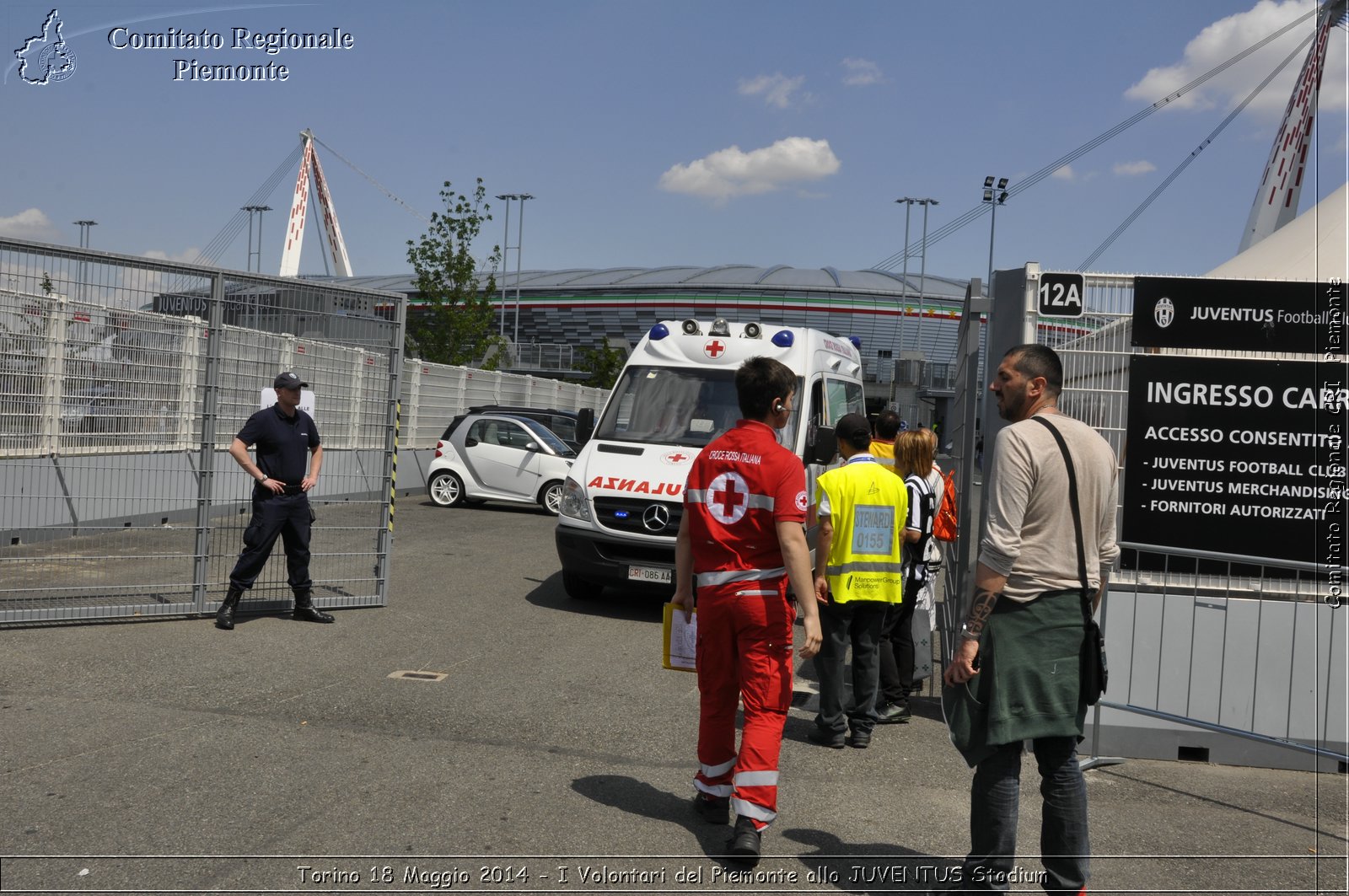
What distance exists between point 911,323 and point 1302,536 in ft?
247

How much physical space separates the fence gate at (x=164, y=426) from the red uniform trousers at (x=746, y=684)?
5.19m

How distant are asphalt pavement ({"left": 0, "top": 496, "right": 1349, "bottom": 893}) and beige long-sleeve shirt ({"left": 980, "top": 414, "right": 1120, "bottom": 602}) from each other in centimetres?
135

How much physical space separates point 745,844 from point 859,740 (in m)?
2.06

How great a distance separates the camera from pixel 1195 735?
6.07 m

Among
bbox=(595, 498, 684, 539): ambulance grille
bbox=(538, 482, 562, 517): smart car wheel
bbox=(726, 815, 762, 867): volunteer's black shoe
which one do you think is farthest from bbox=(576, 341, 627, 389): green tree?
bbox=(726, 815, 762, 867): volunteer's black shoe

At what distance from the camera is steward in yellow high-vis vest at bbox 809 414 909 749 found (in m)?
6.04

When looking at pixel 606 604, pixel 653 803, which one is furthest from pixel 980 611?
pixel 606 604

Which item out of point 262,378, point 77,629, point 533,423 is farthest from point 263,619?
point 533,423

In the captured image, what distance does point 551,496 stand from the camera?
17375 millimetres

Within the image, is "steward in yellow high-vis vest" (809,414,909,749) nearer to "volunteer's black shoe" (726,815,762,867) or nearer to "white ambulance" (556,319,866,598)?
"volunteer's black shoe" (726,815,762,867)

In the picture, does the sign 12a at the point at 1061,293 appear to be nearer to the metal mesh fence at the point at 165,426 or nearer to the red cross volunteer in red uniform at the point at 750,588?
the red cross volunteer in red uniform at the point at 750,588

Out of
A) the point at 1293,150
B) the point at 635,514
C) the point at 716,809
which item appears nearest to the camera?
the point at 716,809

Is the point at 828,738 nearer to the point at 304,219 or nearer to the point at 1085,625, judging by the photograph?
the point at 1085,625

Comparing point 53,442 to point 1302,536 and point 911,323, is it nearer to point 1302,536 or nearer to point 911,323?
point 1302,536
